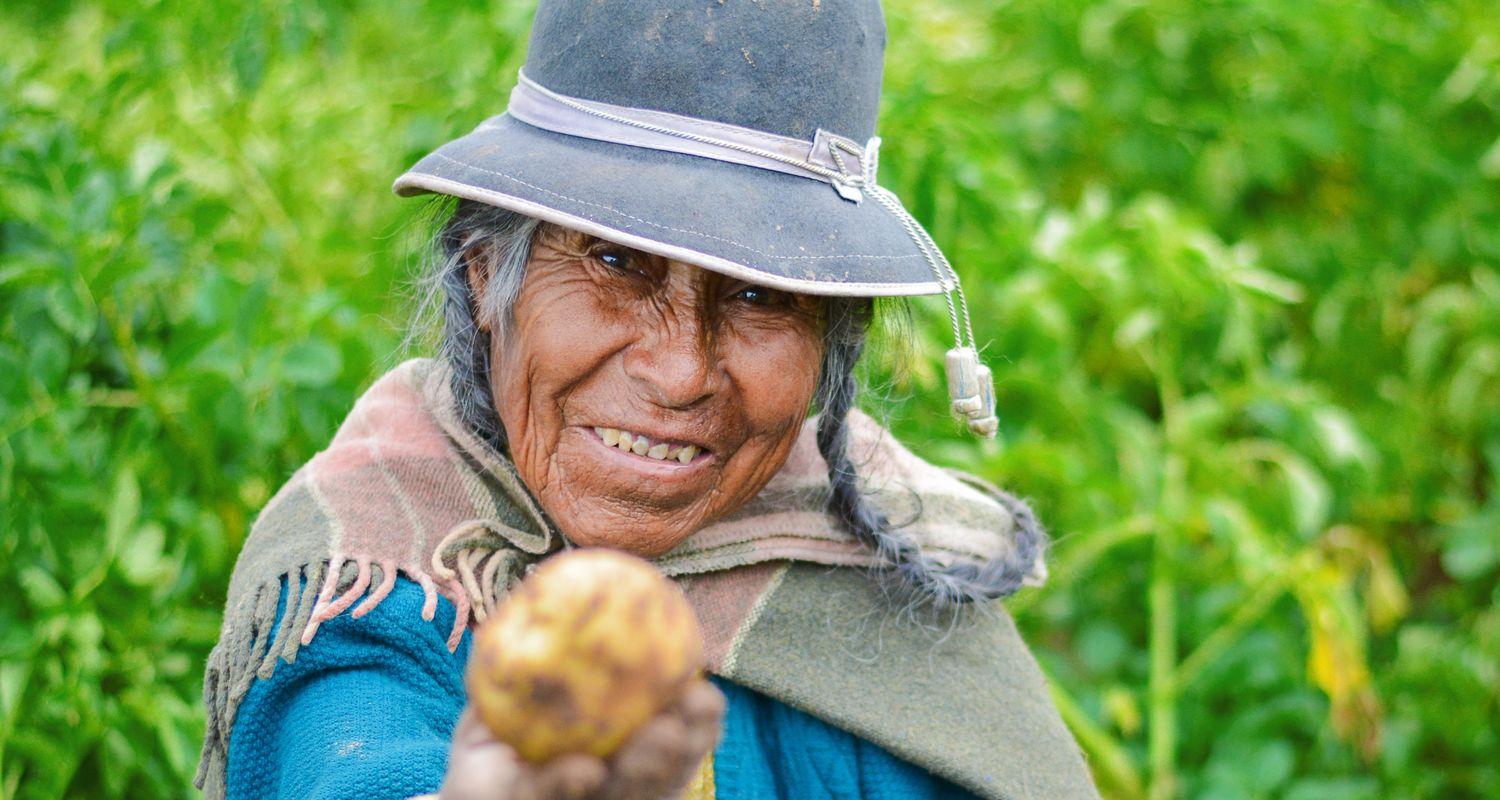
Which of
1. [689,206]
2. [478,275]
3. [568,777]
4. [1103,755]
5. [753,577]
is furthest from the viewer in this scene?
[1103,755]

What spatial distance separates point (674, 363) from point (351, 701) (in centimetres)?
45

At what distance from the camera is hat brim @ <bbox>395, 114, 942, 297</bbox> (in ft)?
4.39

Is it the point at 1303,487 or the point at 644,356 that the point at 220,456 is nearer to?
the point at 644,356

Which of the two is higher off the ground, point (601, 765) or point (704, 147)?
point (704, 147)

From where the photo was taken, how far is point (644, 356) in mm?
1476

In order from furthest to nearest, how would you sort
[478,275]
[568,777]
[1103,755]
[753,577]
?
[1103,755], [753,577], [478,275], [568,777]

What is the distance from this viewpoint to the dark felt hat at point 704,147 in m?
1.35

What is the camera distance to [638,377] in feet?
4.84

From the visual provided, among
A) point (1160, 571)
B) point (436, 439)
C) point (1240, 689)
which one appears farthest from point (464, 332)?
point (1240, 689)

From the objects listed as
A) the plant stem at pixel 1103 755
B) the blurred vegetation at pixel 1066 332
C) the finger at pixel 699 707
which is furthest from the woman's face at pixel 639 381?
the plant stem at pixel 1103 755

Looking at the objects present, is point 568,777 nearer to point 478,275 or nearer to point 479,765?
point 479,765

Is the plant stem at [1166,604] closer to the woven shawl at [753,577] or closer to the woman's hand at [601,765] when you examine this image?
the woven shawl at [753,577]

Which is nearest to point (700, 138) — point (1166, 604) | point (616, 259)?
point (616, 259)

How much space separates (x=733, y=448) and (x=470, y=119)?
1.07 m
